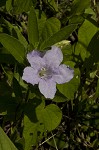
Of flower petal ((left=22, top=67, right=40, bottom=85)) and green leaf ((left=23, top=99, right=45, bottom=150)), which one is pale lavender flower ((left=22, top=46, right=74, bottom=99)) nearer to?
flower petal ((left=22, top=67, right=40, bottom=85))

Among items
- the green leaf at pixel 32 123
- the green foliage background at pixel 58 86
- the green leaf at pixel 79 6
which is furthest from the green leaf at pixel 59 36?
the green leaf at pixel 79 6

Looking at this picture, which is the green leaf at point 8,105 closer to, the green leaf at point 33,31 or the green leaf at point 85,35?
the green leaf at point 33,31

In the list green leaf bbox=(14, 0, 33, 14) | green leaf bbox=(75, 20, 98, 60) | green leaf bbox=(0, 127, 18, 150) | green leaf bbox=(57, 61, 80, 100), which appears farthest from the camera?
green leaf bbox=(75, 20, 98, 60)

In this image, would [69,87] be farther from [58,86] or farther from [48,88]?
[48,88]

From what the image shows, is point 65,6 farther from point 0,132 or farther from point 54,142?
point 0,132

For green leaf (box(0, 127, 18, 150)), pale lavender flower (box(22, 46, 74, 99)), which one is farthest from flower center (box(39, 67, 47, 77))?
green leaf (box(0, 127, 18, 150))

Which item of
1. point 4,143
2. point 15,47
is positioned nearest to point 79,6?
point 15,47
